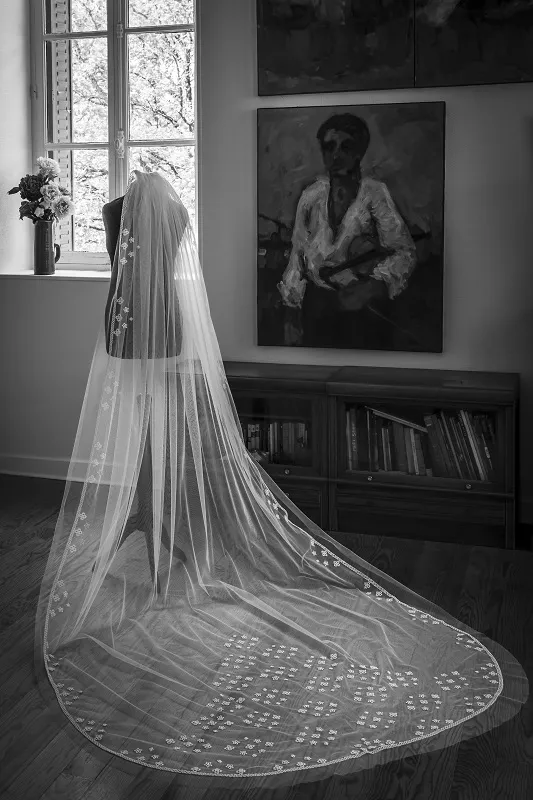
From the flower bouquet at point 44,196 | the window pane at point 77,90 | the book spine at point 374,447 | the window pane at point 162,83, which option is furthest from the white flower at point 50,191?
the book spine at point 374,447

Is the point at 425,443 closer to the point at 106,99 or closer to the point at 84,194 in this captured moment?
the point at 84,194

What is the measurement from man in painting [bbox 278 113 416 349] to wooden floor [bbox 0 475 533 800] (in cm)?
118

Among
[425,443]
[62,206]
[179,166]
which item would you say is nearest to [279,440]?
[425,443]

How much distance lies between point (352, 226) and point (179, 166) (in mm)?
1030

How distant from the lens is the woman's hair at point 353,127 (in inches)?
160

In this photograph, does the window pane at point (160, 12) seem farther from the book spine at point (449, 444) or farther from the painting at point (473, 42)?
the book spine at point (449, 444)

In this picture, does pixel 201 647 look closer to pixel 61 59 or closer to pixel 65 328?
pixel 65 328

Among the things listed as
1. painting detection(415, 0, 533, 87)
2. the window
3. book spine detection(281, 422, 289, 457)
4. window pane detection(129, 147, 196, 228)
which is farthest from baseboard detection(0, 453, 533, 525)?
painting detection(415, 0, 533, 87)

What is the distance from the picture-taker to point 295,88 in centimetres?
413

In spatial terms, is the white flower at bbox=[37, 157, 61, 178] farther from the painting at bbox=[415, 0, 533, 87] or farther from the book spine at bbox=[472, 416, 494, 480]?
the book spine at bbox=[472, 416, 494, 480]

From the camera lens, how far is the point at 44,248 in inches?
186

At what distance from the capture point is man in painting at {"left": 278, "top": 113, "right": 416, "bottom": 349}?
4082 millimetres

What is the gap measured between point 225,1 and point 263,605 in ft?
8.97

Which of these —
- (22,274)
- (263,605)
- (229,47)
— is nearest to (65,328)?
(22,274)
